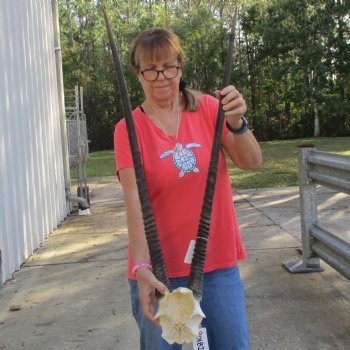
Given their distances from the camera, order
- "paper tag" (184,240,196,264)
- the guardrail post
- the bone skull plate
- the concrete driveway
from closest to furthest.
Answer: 1. the bone skull plate
2. "paper tag" (184,240,196,264)
3. the concrete driveway
4. the guardrail post

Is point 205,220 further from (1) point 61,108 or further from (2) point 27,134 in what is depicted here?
(1) point 61,108

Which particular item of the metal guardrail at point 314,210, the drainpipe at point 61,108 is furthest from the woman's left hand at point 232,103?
the drainpipe at point 61,108

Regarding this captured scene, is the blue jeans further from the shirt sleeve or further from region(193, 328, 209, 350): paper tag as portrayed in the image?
the shirt sleeve

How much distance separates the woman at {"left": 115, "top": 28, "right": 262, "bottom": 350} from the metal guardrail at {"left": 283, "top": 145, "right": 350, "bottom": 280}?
2.15m

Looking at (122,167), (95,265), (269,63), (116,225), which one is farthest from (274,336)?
(269,63)

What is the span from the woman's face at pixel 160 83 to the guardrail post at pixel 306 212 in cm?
308

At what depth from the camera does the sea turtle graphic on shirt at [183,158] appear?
2.22m

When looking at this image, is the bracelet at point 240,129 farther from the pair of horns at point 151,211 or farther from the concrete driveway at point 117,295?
the concrete driveway at point 117,295

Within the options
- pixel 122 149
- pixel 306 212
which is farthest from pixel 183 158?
pixel 306 212

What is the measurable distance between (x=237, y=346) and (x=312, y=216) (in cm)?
303

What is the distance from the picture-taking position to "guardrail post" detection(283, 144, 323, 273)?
5.10 metres

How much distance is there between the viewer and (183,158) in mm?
2230

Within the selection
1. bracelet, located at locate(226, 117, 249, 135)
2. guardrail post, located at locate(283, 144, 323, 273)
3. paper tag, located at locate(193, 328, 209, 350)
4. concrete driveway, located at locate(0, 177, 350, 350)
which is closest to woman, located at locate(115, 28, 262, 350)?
bracelet, located at locate(226, 117, 249, 135)

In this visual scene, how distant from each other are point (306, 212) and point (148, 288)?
3.41 meters
